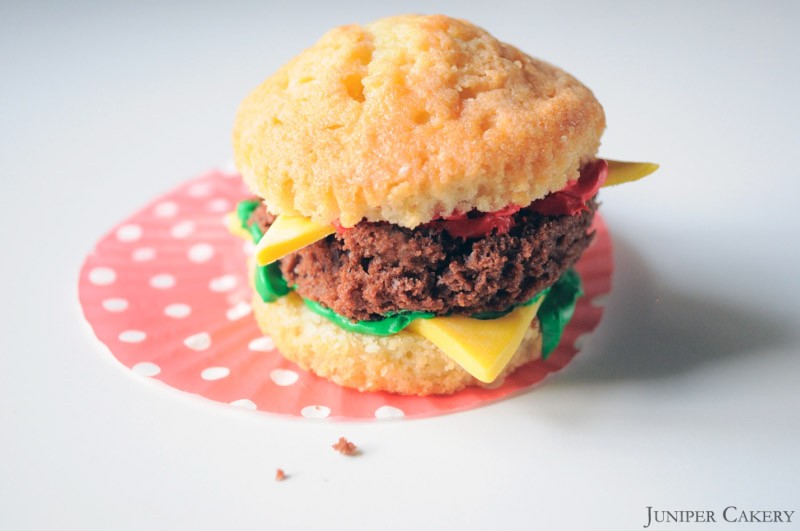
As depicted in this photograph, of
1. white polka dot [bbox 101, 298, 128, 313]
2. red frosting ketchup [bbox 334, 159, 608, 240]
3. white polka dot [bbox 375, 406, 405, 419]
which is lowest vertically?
white polka dot [bbox 375, 406, 405, 419]

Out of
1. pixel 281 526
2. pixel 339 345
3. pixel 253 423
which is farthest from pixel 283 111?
pixel 281 526

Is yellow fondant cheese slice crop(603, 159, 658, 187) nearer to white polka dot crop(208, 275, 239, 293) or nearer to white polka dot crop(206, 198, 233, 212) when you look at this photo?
white polka dot crop(208, 275, 239, 293)

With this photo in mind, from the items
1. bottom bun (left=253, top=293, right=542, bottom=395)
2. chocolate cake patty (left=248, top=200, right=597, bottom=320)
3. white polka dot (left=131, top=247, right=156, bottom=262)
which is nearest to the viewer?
chocolate cake patty (left=248, top=200, right=597, bottom=320)

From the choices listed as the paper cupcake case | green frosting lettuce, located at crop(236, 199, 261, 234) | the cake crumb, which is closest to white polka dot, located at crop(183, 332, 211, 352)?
the paper cupcake case

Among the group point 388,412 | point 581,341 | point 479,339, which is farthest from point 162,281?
point 581,341

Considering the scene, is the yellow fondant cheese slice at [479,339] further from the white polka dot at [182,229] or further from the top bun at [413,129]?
the white polka dot at [182,229]

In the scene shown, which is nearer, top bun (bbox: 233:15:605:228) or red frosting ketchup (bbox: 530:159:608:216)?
top bun (bbox: 233:15:605:228)

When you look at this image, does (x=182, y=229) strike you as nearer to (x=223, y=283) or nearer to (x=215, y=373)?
(x=223, y=283)
